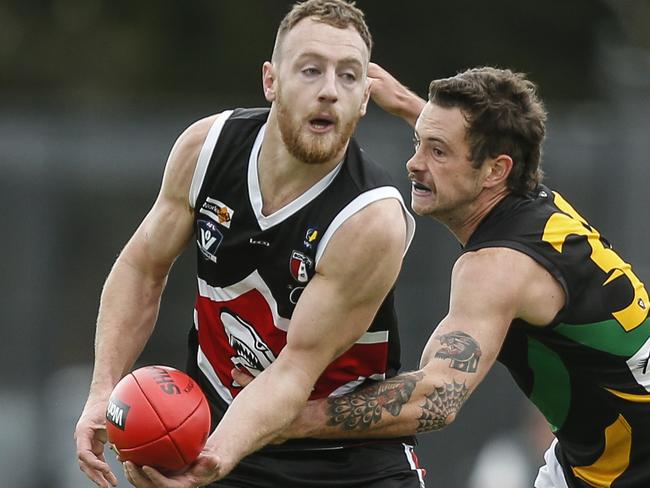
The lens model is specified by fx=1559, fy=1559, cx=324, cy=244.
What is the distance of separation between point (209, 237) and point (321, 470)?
1126 millimetres

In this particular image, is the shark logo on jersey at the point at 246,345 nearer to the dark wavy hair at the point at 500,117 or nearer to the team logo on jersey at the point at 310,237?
the team logo on jersey at the point at 310,237

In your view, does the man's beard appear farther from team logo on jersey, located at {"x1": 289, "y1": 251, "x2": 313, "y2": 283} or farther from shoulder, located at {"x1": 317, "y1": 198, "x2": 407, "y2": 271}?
team logo on jersey, located at {"x1": 289, "y1": 251, "x2": 313, "y2": 283}

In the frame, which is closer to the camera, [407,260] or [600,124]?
[407,260]

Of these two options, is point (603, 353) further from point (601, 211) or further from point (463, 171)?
point (601, 211)

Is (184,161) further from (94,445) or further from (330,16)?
(94,445)

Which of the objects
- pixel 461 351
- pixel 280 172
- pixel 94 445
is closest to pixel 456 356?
pixel 461 351

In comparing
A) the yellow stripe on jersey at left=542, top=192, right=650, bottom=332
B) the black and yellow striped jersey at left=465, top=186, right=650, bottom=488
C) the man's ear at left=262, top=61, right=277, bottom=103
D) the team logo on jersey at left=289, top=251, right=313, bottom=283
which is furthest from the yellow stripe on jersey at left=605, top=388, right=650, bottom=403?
the man's ear at left=262, top=61, right=277, bottom=103

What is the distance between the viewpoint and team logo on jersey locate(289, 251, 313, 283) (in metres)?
6.48

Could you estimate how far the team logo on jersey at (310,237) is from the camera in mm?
6461

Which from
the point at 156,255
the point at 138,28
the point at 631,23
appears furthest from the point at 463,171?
the point at 138,28

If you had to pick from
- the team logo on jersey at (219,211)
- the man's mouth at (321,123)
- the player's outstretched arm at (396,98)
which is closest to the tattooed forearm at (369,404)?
the team logo on jersey at (219,211)

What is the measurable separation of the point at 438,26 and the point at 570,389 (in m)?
18.2

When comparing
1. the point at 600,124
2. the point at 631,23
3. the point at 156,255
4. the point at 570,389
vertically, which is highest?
the point at 631,23

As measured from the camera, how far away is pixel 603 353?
6.61m
